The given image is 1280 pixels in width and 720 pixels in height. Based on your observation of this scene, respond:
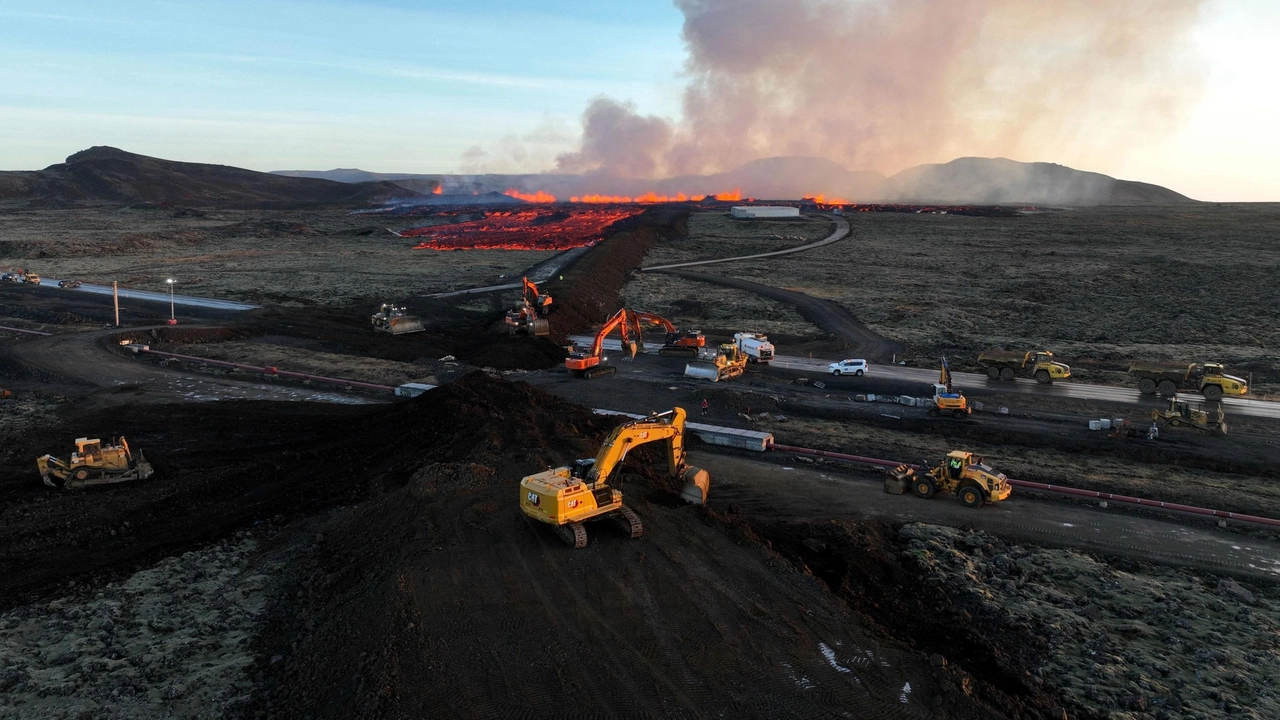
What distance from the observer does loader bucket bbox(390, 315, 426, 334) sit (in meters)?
51.4

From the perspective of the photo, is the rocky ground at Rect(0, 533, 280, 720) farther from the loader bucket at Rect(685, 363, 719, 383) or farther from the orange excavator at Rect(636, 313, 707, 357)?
the orange excavator at Rect(636, 313, 707, 357)

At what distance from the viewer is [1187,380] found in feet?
130

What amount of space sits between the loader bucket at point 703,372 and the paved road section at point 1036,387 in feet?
13.3

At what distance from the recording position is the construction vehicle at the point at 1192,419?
109ft

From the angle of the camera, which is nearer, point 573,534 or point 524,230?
point 573,534

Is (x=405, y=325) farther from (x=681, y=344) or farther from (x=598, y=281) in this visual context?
(x=598, y=281)

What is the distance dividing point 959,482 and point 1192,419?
1575cm

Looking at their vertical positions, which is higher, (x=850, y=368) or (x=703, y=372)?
(x=850, y=368)

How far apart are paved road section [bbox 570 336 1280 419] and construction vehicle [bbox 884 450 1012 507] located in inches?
647

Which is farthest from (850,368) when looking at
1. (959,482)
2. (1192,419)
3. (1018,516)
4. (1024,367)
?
(1018,516)

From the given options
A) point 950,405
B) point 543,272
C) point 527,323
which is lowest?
point 950,405

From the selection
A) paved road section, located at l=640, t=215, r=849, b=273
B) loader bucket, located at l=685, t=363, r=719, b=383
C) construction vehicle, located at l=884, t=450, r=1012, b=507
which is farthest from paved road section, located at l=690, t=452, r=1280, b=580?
paved road section, located at l=640, t=215, r=849, b=273

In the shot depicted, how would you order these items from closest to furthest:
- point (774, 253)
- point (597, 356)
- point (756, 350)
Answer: point (597, 356), point (756, 350), point (774, 253)

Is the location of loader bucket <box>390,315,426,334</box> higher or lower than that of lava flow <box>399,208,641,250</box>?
lower
